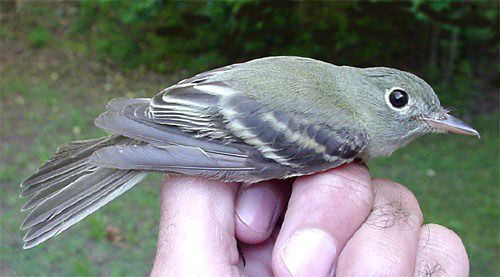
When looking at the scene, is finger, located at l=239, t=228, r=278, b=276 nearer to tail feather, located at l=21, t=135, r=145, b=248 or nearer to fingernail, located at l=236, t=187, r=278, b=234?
fingernail, located at l=236, t=187, r=278, b=234

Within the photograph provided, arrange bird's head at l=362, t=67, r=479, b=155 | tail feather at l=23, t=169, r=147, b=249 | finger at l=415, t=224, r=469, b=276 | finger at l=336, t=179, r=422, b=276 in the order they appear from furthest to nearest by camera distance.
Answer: bird's head at l=362, t=67, r=479, b=155 → tail feather at l=23, t=169, r=147, b=249 → finger at l=415, t=224, r=469, b=276 → finger at l=336, t=179, r=422, b=276

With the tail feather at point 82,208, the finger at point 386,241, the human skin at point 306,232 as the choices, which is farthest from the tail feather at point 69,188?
the finger at point 386,241

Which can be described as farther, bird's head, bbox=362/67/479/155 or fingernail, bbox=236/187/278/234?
bird's head, bbox=362/67/479/155

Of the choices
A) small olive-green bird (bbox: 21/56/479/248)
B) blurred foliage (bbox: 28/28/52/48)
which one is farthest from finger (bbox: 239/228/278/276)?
blurred foliage (bbox: 28/28/52/48)

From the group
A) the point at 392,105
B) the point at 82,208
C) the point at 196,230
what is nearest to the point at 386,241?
the point at 196,230

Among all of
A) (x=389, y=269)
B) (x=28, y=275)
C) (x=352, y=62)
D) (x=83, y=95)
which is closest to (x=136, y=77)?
(x=83, y=95)

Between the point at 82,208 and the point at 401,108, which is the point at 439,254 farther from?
the point at 82,208

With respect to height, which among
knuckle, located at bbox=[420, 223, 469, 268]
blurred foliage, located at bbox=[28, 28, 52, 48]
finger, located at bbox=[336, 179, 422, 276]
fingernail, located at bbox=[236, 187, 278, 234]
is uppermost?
fingernail, located at bbox=[236, 187, 278, 234]

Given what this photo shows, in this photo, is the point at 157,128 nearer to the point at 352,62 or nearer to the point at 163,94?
the point at 163,94
